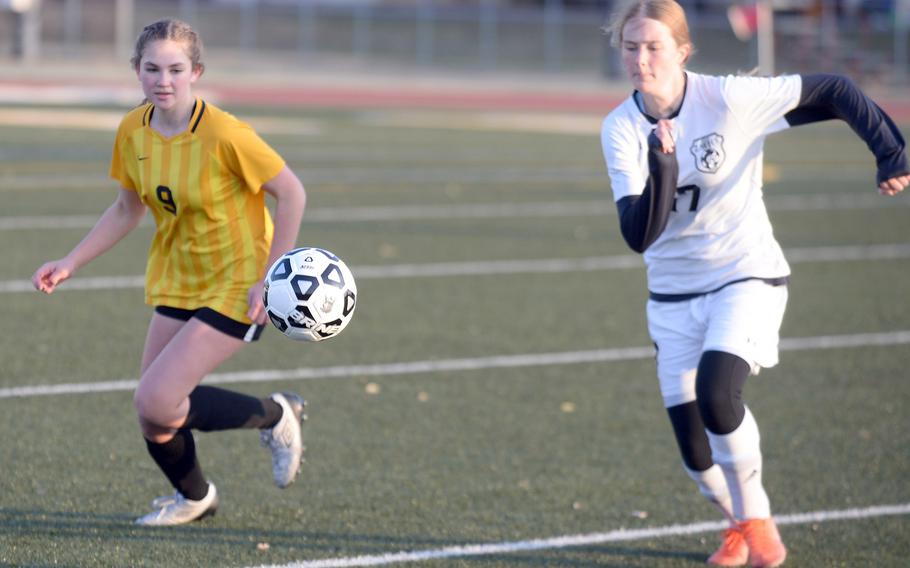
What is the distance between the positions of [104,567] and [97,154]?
1398cm

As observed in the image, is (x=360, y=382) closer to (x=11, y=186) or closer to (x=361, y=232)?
(x=361, y=232)

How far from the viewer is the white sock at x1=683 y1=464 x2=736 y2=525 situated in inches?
205

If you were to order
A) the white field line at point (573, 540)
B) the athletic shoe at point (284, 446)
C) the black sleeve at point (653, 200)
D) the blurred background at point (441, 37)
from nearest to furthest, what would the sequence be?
the black sleeve at point (653, 200), the white field line at point (573, 540), the athletic shoe at point (284, 446), the blurred background at point (441, 37)

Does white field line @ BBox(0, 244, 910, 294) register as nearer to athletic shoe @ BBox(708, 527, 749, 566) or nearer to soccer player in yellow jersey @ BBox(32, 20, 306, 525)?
soccer player in yellow jersey @ BBox(32, 20, 306, 525)

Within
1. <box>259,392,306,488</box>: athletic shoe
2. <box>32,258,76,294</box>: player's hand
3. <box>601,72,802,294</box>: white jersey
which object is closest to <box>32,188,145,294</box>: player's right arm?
<box>32,258,76,294</box>: player's hand

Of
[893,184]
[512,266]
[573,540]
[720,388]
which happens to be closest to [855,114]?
[893,184]

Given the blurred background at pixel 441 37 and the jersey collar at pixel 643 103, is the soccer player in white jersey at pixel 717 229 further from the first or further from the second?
the blurred background at pixel 441 37

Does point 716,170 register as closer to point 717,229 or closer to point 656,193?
point 717,229

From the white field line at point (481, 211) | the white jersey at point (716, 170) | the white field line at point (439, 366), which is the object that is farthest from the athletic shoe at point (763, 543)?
the white field line at point (481, 211)

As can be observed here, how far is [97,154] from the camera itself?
710 inches

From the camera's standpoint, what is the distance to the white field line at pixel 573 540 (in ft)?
16.6

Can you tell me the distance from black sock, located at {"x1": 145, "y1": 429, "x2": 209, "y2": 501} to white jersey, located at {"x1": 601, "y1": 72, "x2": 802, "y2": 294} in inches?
76.5

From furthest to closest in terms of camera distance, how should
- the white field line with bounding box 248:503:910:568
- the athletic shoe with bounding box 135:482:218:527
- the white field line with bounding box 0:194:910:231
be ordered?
the white field line with bounding box 0:194:910:231 < the athletic shoe with bounding box 135:482:218:527 < the white field line with bounding box 248:503:910:568

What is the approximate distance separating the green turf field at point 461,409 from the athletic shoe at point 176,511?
74 mm
